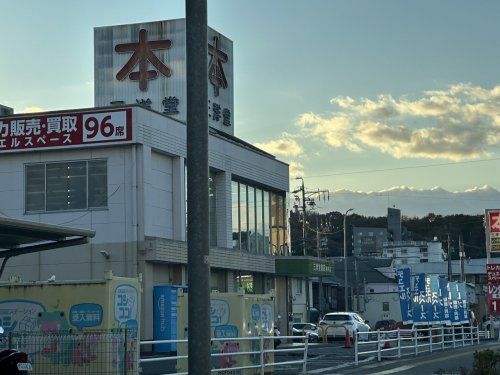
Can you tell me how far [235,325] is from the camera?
21438 mm

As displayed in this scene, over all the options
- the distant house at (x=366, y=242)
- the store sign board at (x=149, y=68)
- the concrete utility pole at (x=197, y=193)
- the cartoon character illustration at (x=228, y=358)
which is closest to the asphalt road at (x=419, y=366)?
the cartoon character illustration at (x=228, y=358)

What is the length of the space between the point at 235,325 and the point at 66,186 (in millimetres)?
17039

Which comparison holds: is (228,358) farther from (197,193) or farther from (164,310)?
(164,310)

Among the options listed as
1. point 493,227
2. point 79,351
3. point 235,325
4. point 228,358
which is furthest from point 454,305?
point 79,351

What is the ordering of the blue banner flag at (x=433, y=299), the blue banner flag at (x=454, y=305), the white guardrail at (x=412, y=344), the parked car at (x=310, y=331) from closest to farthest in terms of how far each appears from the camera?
the white guardrail at (x=412, y=344) → the blue banner flag at (x=433, y=299) → the blue banner flag at (x=454, y=305) → the parked car at (x=310, y=331)

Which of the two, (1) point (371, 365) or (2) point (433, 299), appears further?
(2) point (433, 299)

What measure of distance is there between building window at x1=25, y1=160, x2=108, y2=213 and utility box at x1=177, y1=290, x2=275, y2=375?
1467cm

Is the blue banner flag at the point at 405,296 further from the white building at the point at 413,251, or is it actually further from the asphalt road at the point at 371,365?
the white building at the point at 413,251

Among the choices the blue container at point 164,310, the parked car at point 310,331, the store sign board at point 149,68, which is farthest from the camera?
the parked car at point 310,331

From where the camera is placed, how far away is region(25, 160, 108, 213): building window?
3616cm

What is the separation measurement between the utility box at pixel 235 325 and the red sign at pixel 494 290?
2016 centimetres

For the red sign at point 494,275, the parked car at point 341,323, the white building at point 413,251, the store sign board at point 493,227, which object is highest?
the white building at point 413,251

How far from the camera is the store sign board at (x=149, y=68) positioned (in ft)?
142

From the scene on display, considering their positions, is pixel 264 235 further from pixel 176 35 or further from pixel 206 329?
pixel 206 329
